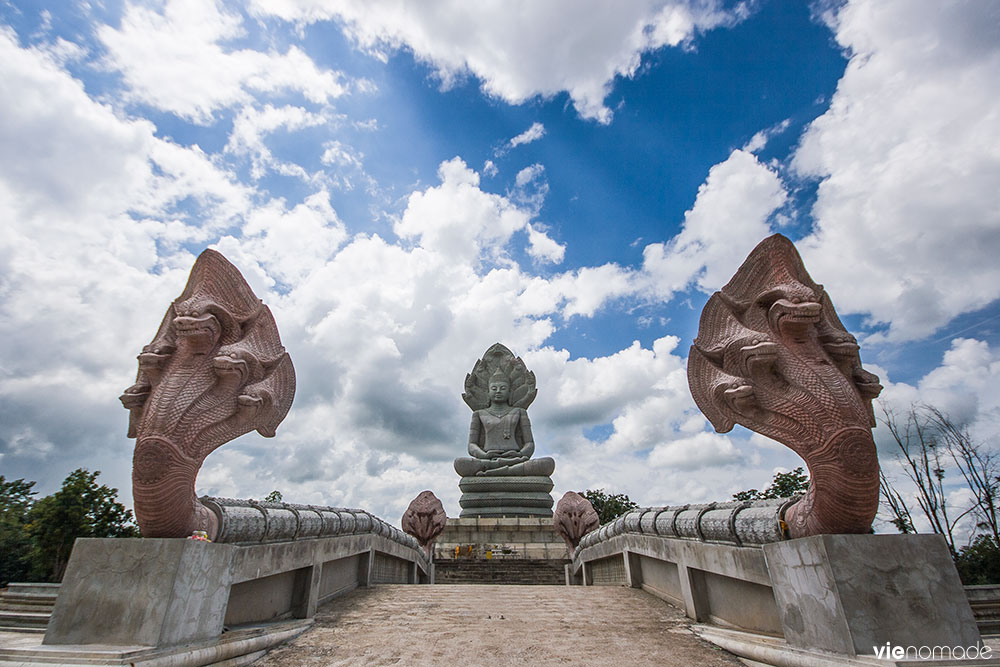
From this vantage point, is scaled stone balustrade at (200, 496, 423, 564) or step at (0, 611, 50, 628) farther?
step at (0, 611, 50, 628)

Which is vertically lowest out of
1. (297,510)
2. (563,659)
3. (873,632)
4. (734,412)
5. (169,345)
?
(563,659)

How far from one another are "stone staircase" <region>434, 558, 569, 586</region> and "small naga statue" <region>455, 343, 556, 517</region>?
143 inches

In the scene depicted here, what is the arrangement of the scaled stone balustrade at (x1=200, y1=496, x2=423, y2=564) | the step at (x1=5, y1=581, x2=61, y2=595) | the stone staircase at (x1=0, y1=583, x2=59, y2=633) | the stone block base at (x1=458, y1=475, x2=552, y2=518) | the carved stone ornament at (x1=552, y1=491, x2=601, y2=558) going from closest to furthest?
the scaled stone balustrade at (x1=200, y1=496, x2=423, y2=564), the stone staircase at (x1=0, y1=583, x2=59, y2=633), the step at (x1=5, y1=581, x2=61, y2=595), the carved stone ornament at (x1=552, y1=491, x2=601, y2=558), the stone block base at (x1=458, y1=475, x2=552, y2=518)

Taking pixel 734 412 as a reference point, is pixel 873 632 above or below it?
below

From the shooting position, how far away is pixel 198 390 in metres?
4.87

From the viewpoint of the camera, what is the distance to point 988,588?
6.14 m

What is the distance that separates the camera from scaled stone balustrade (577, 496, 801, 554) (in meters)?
4.46

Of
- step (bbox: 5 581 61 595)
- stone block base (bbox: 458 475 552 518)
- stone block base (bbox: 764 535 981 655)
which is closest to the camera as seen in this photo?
stone block base (bbox: 764 535 981 655)

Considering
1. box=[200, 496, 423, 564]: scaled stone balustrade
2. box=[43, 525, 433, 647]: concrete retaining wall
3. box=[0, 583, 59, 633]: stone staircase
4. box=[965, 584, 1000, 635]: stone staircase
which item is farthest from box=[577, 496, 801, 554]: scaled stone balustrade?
box=[0, 583, 59, 633]: stone staircase

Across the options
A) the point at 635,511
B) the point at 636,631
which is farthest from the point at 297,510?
the point at 635,511

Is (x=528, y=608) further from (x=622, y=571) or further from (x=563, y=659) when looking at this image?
(x=622, y=571)

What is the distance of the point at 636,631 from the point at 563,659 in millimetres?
1321

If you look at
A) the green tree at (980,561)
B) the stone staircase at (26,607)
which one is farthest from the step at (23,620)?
the green tree at (980,561)

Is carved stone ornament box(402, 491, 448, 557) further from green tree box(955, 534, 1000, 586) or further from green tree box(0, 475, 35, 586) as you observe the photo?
green tree box(955, 534, 1000, 586)
